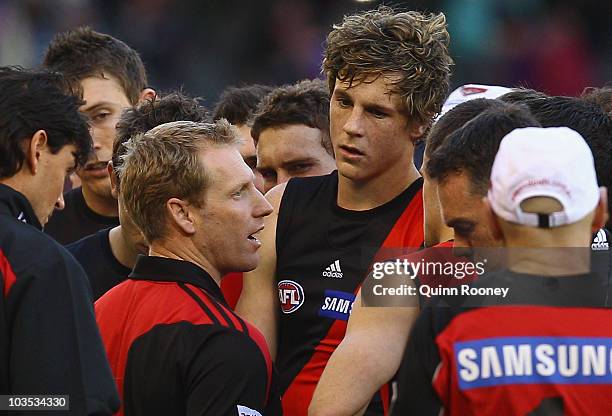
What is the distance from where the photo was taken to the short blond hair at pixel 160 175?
134 inches

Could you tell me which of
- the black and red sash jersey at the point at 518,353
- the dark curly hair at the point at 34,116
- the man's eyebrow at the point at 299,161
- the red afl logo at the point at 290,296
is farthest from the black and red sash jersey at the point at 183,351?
the man's eyebrow at the point at 299,161

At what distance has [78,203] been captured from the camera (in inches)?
209

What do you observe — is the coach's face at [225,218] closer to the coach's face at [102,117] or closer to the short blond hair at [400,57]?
the short blond hair at [400,57]

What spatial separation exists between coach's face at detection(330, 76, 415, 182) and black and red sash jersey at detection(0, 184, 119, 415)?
1.32 metres

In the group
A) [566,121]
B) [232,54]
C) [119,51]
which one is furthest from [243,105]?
[232,54]

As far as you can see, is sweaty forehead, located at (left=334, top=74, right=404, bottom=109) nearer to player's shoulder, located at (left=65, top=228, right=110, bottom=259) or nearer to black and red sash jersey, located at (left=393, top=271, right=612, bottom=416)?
player's shoulder, located at (left=65, top=228, right=110, bottom=259)

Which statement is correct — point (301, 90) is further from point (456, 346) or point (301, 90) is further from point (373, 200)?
point (456, 346)

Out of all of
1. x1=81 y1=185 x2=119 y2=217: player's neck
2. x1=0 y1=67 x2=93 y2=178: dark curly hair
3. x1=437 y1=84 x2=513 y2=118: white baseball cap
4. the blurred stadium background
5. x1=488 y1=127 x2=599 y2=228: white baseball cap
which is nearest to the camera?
x1=488 y1=127 x2=599 y2=228: white baseball cap

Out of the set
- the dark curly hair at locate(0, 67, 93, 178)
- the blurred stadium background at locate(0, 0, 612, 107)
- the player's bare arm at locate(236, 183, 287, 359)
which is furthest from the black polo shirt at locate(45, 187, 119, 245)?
the blurred stadium background at locate(0, 0, 612, 107)

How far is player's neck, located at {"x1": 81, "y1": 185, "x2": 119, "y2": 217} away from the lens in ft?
17.1

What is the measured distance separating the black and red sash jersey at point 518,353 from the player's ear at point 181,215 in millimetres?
1038

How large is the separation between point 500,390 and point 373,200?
1694 millimetres

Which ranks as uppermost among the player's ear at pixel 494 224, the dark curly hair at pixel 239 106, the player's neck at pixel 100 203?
the dark curly hair at pixel 239 106

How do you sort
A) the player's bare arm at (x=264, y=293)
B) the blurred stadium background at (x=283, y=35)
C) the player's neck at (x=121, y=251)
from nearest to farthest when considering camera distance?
1. the player's bare arm at (x=264, y=293)
2. the player's neck at (x=121, y=251)
3. the blurred stadium background at (x=283, y=35)
